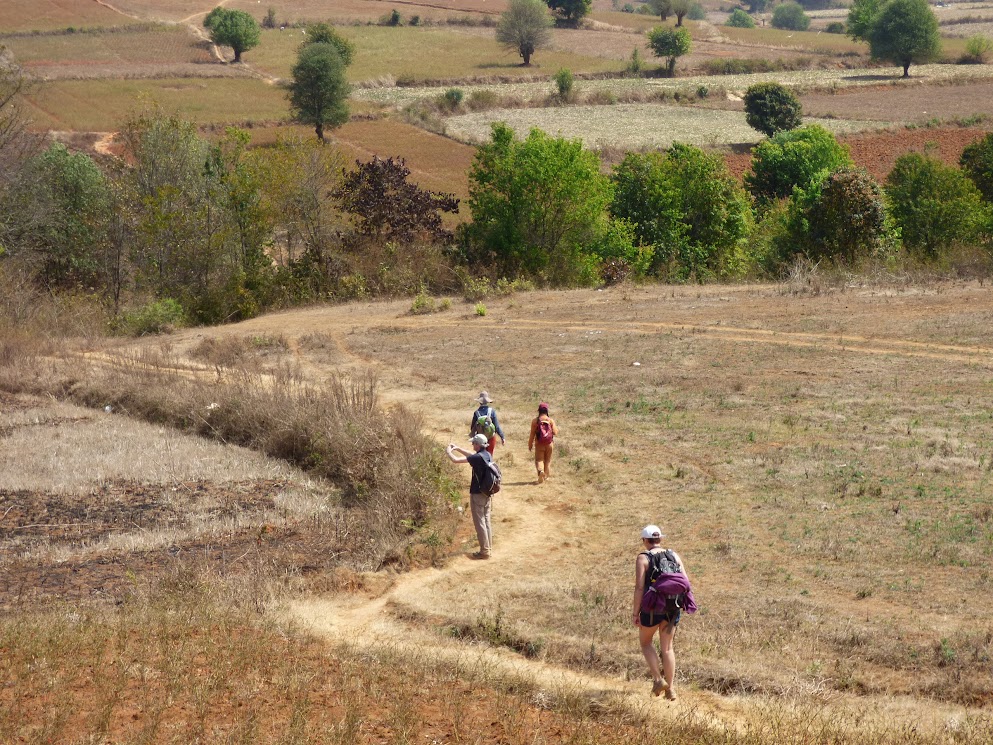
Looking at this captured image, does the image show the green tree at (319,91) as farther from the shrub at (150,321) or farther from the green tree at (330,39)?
the shrub at (150,321)

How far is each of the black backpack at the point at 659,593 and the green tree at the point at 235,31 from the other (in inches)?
3919

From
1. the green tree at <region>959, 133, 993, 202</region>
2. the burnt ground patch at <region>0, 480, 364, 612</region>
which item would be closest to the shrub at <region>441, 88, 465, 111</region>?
the green tree at <region>959, 133, 993, 202</region>

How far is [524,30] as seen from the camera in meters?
113

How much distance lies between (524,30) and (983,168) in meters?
75.4

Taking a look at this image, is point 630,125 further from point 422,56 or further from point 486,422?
point 486,422

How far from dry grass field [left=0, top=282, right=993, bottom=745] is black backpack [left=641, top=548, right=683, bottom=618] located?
2.94 ft

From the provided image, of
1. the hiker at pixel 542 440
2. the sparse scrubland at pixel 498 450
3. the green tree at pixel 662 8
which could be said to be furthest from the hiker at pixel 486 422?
the green tree at pixel 662 8

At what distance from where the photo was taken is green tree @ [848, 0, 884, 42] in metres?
119

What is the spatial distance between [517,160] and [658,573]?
28.8m

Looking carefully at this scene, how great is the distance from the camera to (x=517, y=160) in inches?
1479

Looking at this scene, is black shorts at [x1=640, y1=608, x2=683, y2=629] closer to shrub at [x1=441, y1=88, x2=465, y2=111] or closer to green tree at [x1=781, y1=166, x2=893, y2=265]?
green tree at [x1=781, y1=166, x2=893, y2=265]

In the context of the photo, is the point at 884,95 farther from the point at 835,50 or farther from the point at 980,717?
the point at 980,717

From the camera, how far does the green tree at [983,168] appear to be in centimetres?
4388

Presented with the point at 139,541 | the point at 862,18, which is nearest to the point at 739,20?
the point at 862,18
